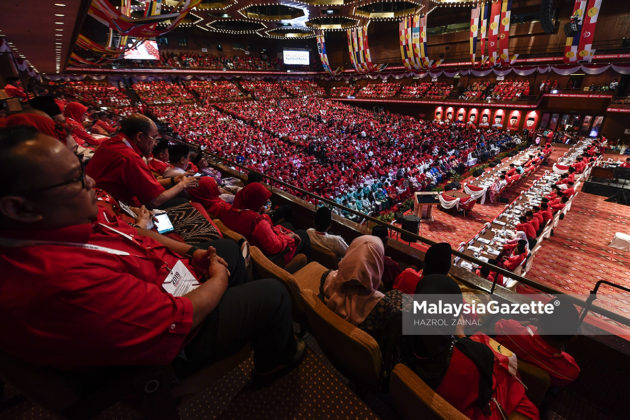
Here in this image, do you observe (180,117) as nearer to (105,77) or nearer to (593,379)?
(105,77)

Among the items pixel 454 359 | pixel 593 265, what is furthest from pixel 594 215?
pixel 454 359

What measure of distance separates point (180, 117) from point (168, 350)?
23699 mm

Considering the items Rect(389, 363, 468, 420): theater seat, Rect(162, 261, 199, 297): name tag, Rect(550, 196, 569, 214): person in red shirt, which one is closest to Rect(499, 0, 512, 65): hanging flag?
Rect(550, 196, 569, 214): person in red shirt

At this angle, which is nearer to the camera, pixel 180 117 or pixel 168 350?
pixel 168 350

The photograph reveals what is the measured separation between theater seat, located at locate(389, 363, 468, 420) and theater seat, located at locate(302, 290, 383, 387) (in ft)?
0.52

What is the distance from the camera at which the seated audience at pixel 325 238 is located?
3.60 meters

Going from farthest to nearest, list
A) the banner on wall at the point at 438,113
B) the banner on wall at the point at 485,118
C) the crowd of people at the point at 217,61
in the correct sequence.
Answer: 1. the crowd of people at the point at 217,61
2. the banner on wall at the point at 438,113
3. the banner on wall at the point at 485,118

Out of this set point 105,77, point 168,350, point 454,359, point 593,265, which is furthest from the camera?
point 105,77

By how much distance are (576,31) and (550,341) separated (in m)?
25.5

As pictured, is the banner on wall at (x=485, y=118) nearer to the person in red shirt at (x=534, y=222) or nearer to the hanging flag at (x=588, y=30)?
the hanging flag at (x=588, y=30)

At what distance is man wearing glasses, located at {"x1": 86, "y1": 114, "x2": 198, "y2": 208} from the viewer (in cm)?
252

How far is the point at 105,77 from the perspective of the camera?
25562mm

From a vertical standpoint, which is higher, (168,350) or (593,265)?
(168,350)

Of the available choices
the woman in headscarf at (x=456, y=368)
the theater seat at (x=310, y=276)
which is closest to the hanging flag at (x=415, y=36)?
the theater seat at (x=310, y=276)
